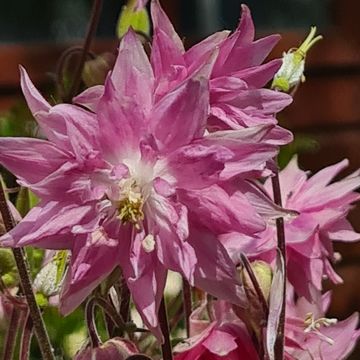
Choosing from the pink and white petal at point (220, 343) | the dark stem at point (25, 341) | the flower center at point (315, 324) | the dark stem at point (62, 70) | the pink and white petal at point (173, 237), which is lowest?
the flower center at point (315, 324)

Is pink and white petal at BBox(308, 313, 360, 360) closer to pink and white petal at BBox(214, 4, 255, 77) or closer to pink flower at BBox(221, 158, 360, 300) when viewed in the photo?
pink flower at BBox(221, 158, 360, 300)

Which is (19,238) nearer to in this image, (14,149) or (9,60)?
(14,149)

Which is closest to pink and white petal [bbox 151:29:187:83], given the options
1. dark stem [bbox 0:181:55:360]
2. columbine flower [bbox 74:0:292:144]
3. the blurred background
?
columbine flower [bbox 74:0:292:144]

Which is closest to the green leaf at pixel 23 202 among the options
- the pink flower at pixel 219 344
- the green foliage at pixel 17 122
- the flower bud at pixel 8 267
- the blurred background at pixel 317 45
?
the flower bud at pixel 8 267

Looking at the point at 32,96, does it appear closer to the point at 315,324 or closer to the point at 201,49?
the point at 201,49

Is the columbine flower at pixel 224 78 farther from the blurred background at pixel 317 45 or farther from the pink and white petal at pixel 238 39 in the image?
the blurred background at pixel 317 45
